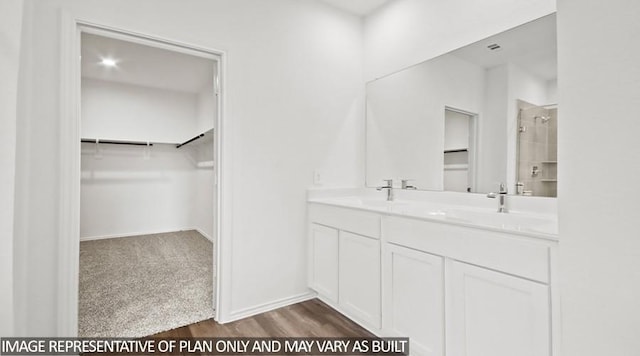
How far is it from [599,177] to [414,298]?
1131mm

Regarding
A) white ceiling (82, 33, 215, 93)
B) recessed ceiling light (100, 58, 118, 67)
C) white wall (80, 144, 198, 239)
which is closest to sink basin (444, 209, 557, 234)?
white ceiling (82, 33, 215, 93)

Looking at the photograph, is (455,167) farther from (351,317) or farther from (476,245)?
(351,317)

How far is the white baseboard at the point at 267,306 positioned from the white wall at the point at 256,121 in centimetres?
2

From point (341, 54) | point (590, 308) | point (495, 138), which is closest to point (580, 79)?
point (590, 308)

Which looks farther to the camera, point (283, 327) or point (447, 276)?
point (283, 327)

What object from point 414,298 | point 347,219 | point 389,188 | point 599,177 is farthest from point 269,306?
point 599,177

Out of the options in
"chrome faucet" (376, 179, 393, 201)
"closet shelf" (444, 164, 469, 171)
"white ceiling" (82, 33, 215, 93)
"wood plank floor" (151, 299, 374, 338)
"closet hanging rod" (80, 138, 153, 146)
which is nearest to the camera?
"wood plank floor" (151, 299, 374, 338)

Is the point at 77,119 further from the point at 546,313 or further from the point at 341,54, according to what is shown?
the point at 546,313

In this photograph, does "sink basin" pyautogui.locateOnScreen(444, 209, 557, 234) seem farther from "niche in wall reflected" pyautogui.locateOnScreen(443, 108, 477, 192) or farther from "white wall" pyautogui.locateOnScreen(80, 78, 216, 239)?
"white wall" pyautogui.locateOnScreen(80, 78, 216, 239)

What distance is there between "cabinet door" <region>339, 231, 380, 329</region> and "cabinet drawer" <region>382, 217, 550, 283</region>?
0.73 feet

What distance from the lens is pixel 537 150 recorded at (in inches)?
66.7

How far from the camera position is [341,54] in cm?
275

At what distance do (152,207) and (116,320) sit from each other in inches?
129

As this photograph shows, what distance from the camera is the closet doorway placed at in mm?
2982
